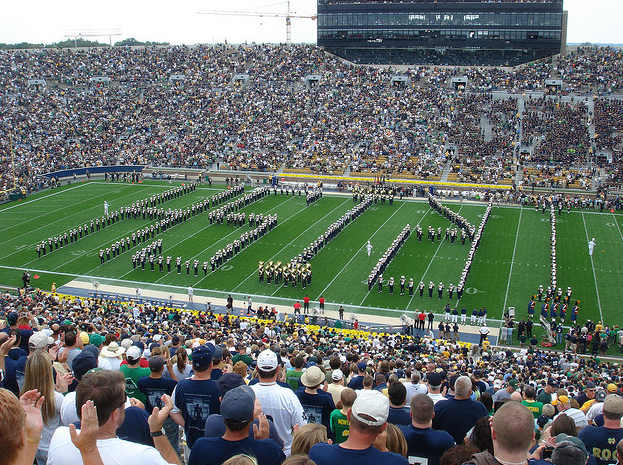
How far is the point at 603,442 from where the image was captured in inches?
203

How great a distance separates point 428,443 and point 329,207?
29.5 metres

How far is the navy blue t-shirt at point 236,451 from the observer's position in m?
3.81

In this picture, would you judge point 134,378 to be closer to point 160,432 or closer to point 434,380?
point 160,432

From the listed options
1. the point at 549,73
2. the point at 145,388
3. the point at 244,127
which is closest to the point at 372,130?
the point at 244,127

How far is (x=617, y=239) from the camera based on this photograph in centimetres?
2792

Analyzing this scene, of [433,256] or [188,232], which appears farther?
[188,232]

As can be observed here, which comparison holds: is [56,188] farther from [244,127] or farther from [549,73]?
[549,73]

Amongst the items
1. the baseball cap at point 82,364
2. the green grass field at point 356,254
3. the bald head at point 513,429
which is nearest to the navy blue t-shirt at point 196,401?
the baseball cap at point 82,364

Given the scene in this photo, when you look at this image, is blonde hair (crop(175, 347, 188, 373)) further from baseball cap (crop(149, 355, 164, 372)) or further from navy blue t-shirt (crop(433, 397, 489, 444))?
navy blue t-shirt (crop(433, 397, 489, 444))

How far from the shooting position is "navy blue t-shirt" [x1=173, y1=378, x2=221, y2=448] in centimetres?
511

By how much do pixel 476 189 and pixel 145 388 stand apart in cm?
3314

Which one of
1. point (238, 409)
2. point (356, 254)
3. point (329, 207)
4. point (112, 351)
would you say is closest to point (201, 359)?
point (238, 409)

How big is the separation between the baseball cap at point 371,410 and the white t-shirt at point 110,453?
3.55 feet

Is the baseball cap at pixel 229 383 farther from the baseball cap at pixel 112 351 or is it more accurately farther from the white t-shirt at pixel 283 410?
the baseball cap at pixel 112 351
